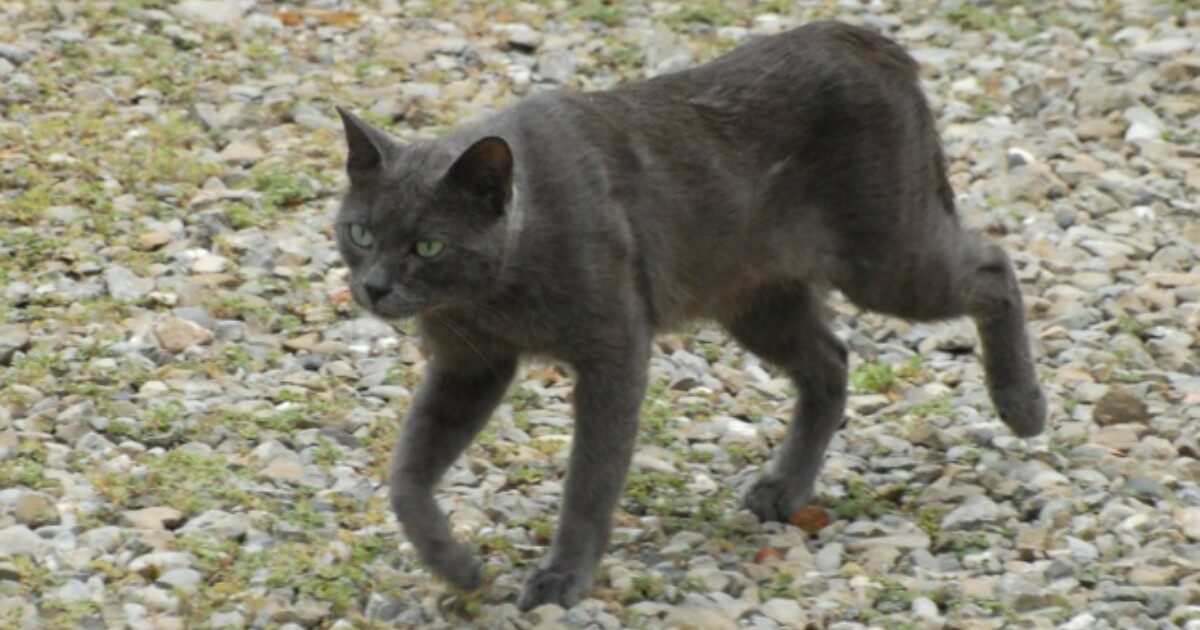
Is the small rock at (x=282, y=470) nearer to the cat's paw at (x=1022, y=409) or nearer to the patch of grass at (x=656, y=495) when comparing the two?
the patch of grass at (x=656, y=495)

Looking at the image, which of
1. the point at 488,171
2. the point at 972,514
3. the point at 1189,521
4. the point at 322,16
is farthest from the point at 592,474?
the point at 322,16

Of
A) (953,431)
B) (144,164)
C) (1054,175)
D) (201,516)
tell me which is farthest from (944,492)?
(144,164)

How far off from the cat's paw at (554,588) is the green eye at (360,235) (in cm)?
79

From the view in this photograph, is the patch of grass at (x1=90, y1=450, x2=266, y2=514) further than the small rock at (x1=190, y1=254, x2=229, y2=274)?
No

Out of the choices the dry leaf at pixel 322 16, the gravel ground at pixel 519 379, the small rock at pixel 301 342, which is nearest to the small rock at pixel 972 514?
the gravel ground at pixel 519 379

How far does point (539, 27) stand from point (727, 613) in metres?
4.10

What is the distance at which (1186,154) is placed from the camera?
707cm

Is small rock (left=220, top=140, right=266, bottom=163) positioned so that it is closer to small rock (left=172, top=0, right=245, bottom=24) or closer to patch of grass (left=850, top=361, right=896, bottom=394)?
small rock (left=172, top=0, right=245, bottom=24)

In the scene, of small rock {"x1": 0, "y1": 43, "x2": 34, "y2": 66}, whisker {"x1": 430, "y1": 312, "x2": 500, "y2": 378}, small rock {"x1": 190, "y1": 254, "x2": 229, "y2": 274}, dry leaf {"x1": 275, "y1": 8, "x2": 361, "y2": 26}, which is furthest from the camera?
dry leaf {"x1": 275, "y1": 8, "x2": 361, "y2": 26}

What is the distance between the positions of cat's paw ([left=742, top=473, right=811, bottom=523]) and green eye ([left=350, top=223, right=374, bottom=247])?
126cm

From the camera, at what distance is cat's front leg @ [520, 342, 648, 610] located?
14.3 feet

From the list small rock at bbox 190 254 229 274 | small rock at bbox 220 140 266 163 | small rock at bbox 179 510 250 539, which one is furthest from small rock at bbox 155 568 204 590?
small rock at bbox 220 140 266 163

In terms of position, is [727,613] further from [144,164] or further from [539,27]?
[539,27]

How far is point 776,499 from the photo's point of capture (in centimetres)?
489
